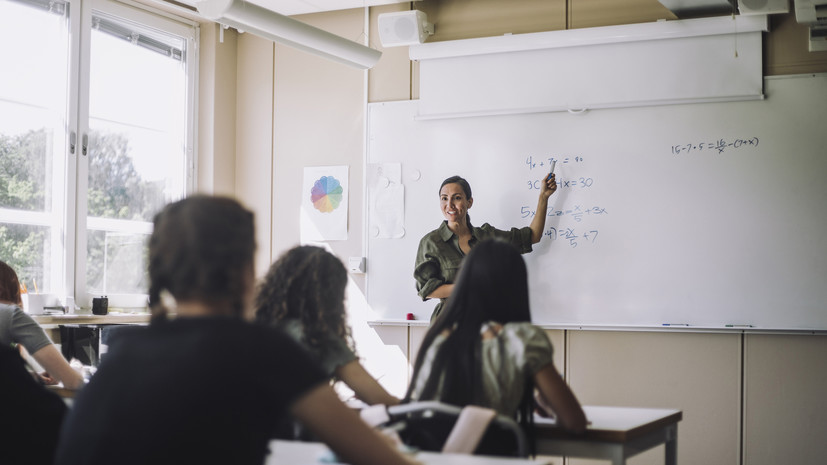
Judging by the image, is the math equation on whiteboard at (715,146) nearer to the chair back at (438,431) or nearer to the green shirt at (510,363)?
the green shirt at (510,363)

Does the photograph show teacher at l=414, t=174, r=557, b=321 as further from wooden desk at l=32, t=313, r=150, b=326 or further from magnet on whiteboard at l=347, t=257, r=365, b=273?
wooden desk at l=32, t=313, r=150, b=326

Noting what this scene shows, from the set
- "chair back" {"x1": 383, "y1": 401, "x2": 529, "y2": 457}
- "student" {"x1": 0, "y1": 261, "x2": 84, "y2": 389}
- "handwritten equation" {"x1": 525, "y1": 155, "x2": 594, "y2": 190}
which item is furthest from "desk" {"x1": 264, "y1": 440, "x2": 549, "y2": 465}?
"handwritten equation" {"x1": 525, "y1": 155, "x2": 594, "y2": 190}

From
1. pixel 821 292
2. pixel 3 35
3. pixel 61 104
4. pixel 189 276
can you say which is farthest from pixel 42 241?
pixel 821 292

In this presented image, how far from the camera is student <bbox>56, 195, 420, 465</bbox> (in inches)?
45.4

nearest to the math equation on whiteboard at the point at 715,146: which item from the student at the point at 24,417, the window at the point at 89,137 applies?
the window at the point at 89,137

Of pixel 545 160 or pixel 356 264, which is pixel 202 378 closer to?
pixel 545 160

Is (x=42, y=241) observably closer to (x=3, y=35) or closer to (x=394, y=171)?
(x=3, y=35)

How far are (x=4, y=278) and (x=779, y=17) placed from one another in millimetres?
4001

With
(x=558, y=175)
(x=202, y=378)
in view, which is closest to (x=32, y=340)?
(x=202, y=378)

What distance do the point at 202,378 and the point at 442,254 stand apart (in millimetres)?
3576

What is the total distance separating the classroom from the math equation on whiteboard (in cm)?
4

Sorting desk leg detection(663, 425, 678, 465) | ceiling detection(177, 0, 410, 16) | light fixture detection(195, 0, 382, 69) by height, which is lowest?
desk leg detection(663, 425, 678, 465)

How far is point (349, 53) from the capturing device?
15.8ft

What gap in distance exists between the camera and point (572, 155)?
4.85m
